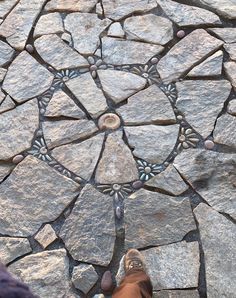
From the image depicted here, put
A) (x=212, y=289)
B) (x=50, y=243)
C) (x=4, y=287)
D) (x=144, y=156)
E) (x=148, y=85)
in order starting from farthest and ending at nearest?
(x=148, y=85), (x=144, y=156), (x=50, y=243), (x=212, y=289), (x=4, y=287)

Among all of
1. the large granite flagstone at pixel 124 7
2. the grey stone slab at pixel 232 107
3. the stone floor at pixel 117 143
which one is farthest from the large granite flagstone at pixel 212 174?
the large granite flagstone at pixel 124 7

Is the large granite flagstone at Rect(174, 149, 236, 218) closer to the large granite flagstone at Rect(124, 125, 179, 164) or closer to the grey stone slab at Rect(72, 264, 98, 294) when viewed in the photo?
the large granite flagstone at Rect(124, 125, 179, 164)

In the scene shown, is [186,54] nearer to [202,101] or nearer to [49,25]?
[202,101]

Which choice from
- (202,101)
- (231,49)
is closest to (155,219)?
(202,101)

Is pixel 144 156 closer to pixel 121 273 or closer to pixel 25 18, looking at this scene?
pixel 121 273

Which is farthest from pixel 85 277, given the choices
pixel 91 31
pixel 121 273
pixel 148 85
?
pixel 91 31

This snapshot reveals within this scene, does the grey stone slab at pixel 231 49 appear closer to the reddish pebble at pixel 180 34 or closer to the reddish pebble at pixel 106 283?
the reddish pebble at pixel 180 34
